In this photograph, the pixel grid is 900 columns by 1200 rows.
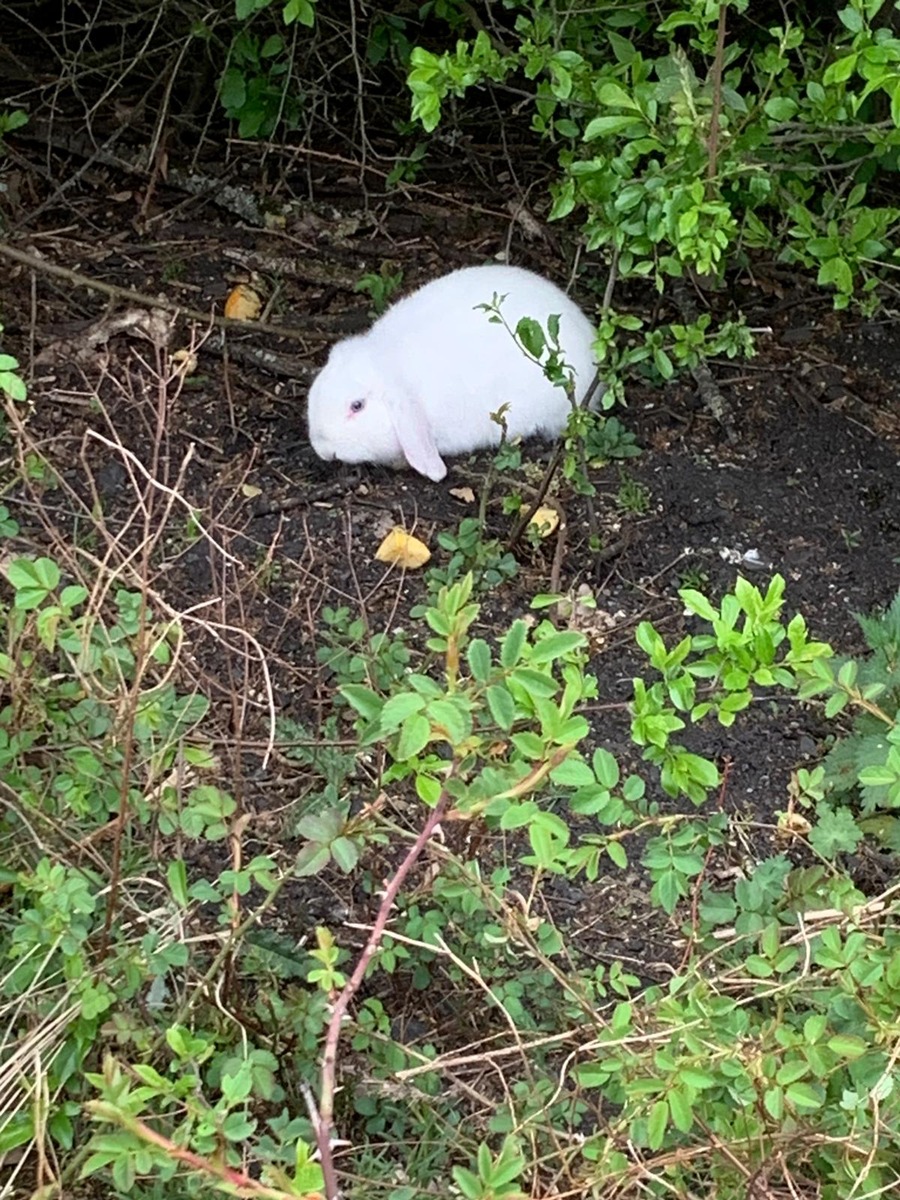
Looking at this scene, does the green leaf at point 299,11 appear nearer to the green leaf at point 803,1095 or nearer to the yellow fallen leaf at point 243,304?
the yellow fallen leaf at point 243,304

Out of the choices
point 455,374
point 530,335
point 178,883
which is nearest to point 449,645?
point 178,883

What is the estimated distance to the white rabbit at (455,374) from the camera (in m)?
3.57

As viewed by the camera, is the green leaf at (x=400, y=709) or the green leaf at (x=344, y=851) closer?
the green leaf at (x=400, y=709)

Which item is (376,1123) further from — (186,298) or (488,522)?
(186,298)

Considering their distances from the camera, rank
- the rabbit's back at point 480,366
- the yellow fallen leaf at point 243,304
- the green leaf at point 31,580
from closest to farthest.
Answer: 1. the green leaf at point 31,580
2. the rabbit's back at point 480,366
3. the yellow fallen leaf at point 243,304

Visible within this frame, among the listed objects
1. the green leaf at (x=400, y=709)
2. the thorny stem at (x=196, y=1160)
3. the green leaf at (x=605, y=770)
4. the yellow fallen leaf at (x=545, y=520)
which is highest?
the green leaf at (x=400, y=709)

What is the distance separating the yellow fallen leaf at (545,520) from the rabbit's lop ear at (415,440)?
13.0 inches

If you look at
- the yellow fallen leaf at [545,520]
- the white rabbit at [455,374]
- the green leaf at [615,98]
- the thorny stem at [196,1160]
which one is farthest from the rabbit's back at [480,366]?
the thorny stem at [196,1160]

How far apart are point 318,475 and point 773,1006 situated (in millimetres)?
2036

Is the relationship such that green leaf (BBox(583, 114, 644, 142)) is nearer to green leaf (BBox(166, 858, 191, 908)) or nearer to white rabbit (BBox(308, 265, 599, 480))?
white rabbit (BBox(308, 265, 599, 480))

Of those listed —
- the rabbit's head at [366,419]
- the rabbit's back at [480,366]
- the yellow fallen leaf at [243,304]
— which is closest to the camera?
the rabbit's head at [366,419]

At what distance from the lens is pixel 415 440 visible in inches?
140

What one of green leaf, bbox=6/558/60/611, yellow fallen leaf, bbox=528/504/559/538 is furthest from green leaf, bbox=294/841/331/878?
yellow fallen leaf, bbox=528/504/559/538

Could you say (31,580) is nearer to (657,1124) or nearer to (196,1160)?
(196,1160)
